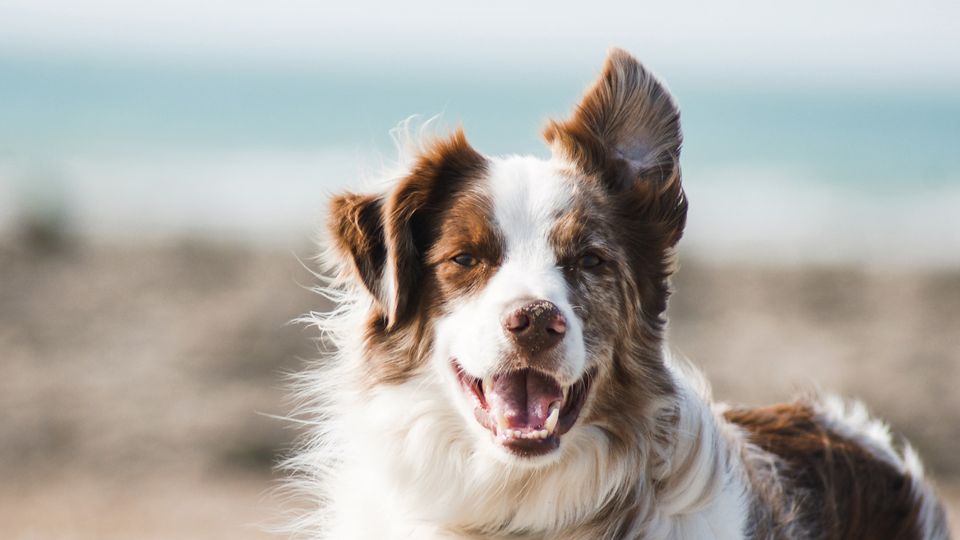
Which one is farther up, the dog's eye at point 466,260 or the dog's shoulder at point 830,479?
the dog's eye at point 466,260

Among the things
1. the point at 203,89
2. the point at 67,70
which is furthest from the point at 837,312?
the point at 67,70

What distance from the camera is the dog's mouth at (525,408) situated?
394 cm

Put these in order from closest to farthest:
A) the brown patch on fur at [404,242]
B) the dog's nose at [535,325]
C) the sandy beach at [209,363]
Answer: the dog's nose at [535,325], the brown patch on fur at [404,242], the sandy beach at [209,363]

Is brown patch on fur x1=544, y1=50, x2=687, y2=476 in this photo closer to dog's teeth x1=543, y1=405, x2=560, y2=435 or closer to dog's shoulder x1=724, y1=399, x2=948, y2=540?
dog's teeth x1=543, y1=405, x2=560, y2=435

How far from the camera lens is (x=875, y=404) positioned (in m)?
12.3

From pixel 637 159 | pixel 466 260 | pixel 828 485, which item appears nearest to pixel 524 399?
pixel 466 260

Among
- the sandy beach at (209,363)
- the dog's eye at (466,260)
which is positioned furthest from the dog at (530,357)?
the sandy beach at (209,363)

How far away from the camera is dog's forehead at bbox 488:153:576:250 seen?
413cm

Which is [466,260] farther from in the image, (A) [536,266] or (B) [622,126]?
(B) [622,126]

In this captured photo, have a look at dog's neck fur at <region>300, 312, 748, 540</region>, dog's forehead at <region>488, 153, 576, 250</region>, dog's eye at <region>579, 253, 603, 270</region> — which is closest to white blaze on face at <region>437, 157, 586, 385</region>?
dog's forehead at <region>488, 153, 576, 250</region>

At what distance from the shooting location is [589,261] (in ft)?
13.6

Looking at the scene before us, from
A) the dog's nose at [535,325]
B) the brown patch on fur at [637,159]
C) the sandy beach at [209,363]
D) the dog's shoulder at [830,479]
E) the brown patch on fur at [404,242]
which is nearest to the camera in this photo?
the dog's nose at [535,325]

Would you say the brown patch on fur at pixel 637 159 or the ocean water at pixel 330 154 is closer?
the brown patch on fur at pixel 637 159

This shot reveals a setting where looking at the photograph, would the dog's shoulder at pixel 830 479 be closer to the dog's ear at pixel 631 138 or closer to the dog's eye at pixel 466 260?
the dog's ear at pixel 631 138
